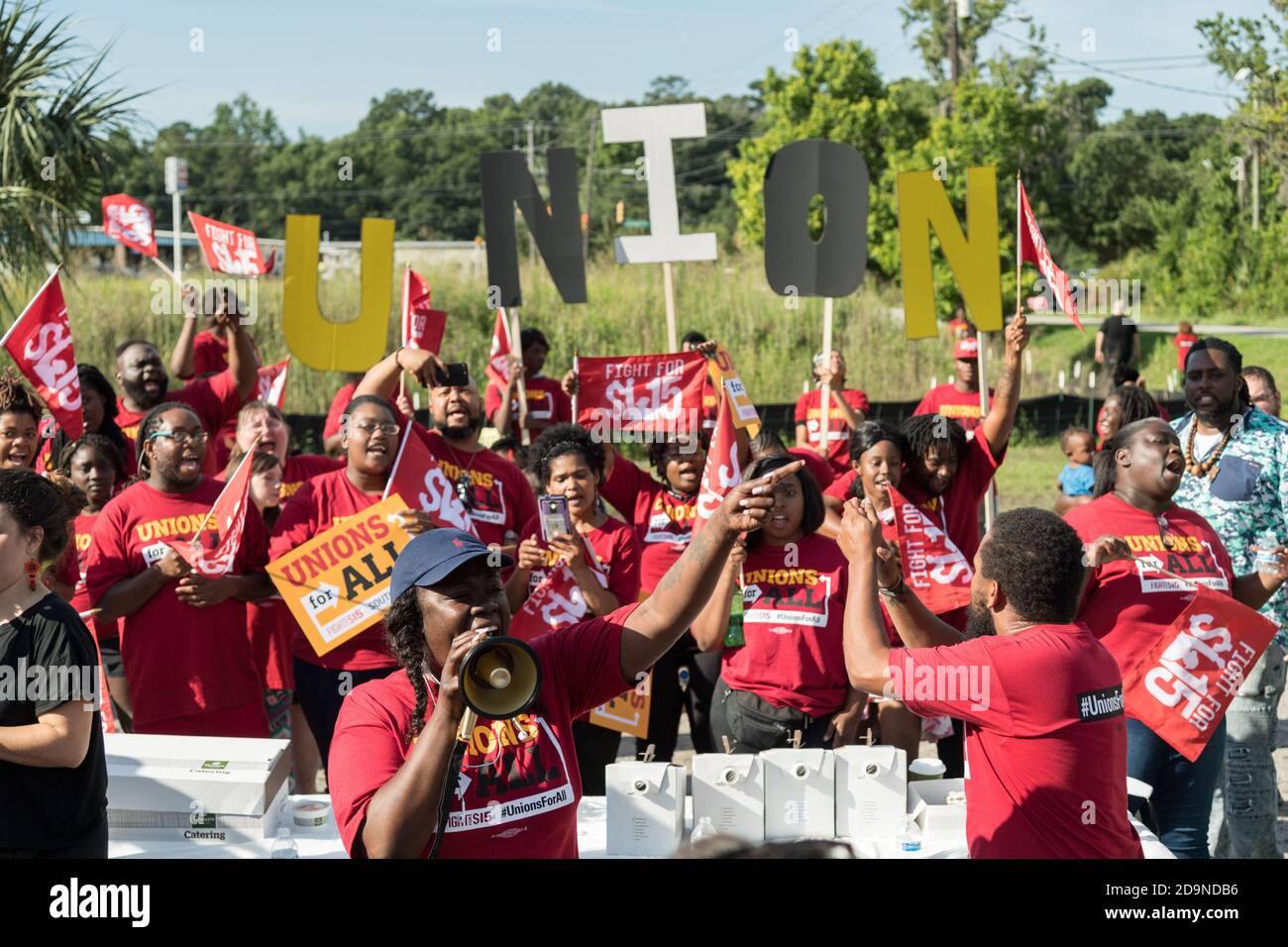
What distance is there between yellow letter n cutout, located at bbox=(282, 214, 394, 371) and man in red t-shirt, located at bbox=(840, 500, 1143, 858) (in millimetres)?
4069

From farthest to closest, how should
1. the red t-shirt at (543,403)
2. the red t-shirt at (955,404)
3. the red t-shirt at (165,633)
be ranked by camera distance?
the red t-shirt at (543,403), the red t-shirt at (955,404), the red t-shirt at (165,633)

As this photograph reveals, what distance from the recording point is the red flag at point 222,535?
16.8ft

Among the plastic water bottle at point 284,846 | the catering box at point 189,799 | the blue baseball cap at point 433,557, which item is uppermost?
the blue baseball cap at point 433,557

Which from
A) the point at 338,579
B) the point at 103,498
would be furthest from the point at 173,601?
the point at 103,498

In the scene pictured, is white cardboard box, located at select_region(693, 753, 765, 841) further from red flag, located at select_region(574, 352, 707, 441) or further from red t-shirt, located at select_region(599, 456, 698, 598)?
red flag, located at select_region(574, 352, 707, 441)

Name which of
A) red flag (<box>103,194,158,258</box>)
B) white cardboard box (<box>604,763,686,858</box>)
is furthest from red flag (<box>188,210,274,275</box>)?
white cardboard box (<box>604,763,686,858</box>)

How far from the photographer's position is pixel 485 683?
2.44m

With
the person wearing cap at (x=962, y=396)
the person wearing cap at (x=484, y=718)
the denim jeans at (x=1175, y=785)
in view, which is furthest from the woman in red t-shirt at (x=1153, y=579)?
the person wearing cap at (x=962, y=396)

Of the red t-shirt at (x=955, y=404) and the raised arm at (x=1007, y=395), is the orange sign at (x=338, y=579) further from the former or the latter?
the red t-shirt at (x=955, y=404)

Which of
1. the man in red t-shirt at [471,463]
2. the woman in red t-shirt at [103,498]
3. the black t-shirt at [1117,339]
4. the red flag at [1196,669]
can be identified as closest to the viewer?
the red flag at [1196,669]

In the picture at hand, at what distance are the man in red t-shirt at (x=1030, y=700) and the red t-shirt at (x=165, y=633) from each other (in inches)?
110

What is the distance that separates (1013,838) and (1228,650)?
1.55 m

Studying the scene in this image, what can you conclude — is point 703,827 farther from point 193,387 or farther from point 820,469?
point 193,387
